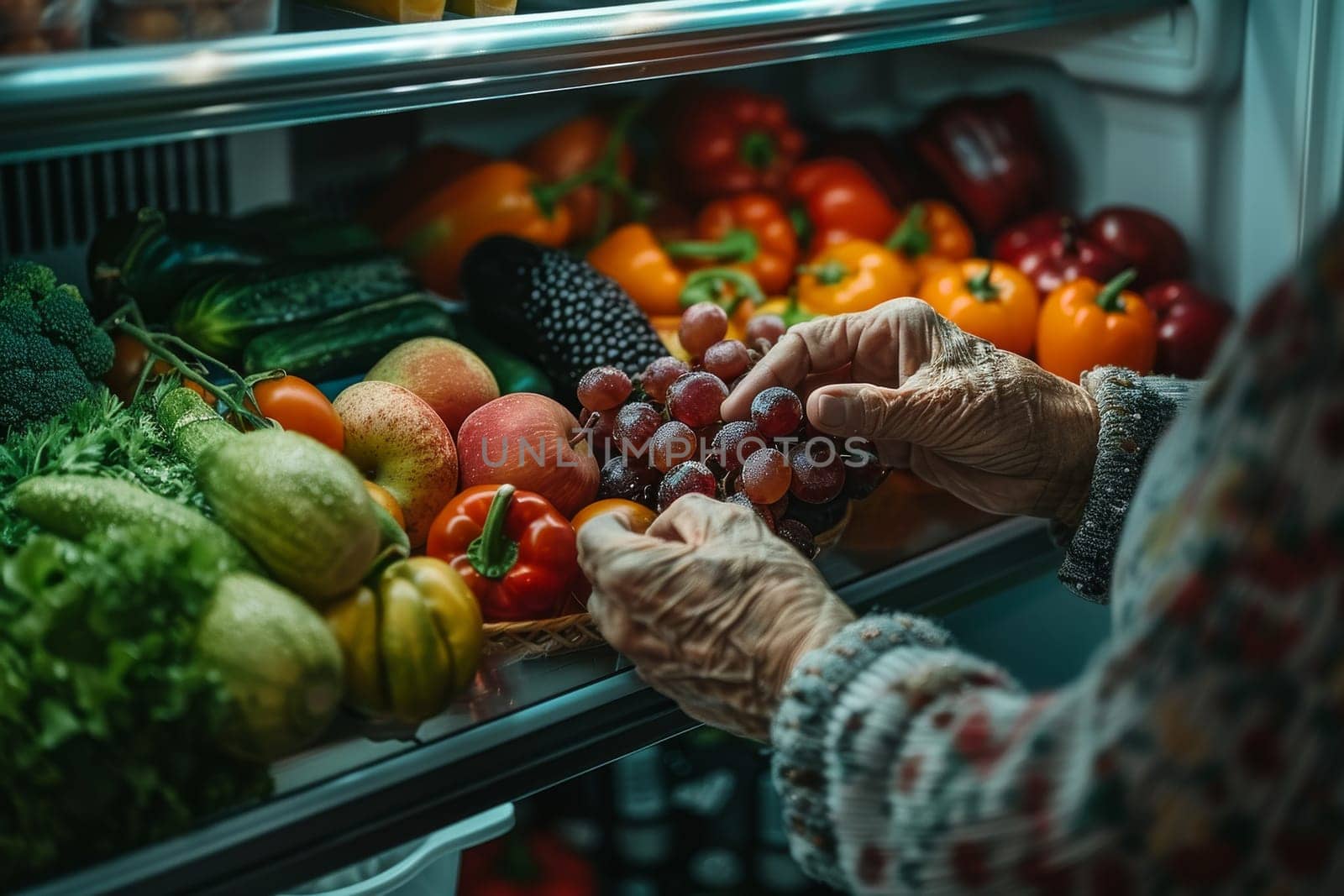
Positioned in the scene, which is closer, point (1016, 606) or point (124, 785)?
point (124, 785)

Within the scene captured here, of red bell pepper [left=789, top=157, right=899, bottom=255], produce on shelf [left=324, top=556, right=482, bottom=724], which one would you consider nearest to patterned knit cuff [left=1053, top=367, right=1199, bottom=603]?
produce on shelf [left=324, top=556, right=482, bottom=724]

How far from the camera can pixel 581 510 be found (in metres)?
1.28

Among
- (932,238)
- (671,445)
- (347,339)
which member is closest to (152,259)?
(347,339)

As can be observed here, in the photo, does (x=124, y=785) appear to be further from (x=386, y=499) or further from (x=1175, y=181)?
(x=1175, y=181)

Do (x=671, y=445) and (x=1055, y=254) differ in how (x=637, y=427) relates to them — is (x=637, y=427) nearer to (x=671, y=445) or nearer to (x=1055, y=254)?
(x=671, y=445)

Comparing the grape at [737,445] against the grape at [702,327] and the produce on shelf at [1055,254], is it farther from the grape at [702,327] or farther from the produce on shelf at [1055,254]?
the produce on shelf at [1055,254]

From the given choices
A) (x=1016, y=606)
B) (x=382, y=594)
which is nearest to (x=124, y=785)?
(x=382, y=594)

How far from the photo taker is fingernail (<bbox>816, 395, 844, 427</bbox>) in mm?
1163

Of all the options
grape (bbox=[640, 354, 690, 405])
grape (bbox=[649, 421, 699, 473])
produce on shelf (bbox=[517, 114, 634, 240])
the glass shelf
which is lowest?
grape (bbox=[649, 421, 699, 473])

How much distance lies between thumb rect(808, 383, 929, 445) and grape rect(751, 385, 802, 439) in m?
0.05

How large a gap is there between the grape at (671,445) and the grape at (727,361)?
0.12 metres

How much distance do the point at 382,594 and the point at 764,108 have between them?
4.22ft

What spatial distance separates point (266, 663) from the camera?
923mm

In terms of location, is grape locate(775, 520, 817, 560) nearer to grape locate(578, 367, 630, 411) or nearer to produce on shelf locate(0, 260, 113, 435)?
grape locate(578, 367, 630, 411)
